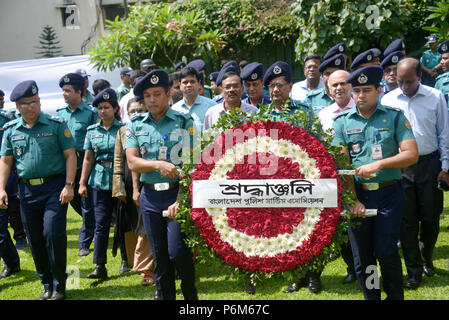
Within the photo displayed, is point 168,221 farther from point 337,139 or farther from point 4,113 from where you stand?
point 4,113

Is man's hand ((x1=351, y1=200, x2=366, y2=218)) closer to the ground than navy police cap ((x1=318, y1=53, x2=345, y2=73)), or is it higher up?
closer to the ground

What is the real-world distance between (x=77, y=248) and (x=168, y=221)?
147 inches

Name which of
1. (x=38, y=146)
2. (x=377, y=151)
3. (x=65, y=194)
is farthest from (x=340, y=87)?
(x=38, y=146)

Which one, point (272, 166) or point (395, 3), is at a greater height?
point (395, 3)

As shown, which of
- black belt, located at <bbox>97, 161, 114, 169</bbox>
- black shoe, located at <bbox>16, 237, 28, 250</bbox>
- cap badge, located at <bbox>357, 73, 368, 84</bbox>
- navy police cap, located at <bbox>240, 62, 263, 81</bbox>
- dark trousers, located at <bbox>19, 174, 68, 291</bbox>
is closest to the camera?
cap badge, located at <bbox>357, 73, 368, 84</bbox>

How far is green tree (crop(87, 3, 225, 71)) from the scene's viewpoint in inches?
443

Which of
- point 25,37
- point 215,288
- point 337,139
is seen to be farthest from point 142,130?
point 25,37

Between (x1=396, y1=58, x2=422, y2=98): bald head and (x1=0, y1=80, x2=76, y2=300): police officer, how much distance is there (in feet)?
11.4

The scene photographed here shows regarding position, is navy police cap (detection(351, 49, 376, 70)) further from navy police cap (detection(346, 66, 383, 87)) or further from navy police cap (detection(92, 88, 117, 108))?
navy police cap (detection(92, 88, 117, 108))

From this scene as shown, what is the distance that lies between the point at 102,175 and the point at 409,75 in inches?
141

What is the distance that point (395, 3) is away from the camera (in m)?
8.97

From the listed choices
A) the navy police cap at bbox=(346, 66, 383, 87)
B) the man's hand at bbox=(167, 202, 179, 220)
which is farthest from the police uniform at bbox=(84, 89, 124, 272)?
the navy police cap at bbox=(346, 66, 383, 87)

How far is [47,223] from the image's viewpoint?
510 centimetres

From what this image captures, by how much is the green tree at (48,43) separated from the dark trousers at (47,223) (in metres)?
15.0
